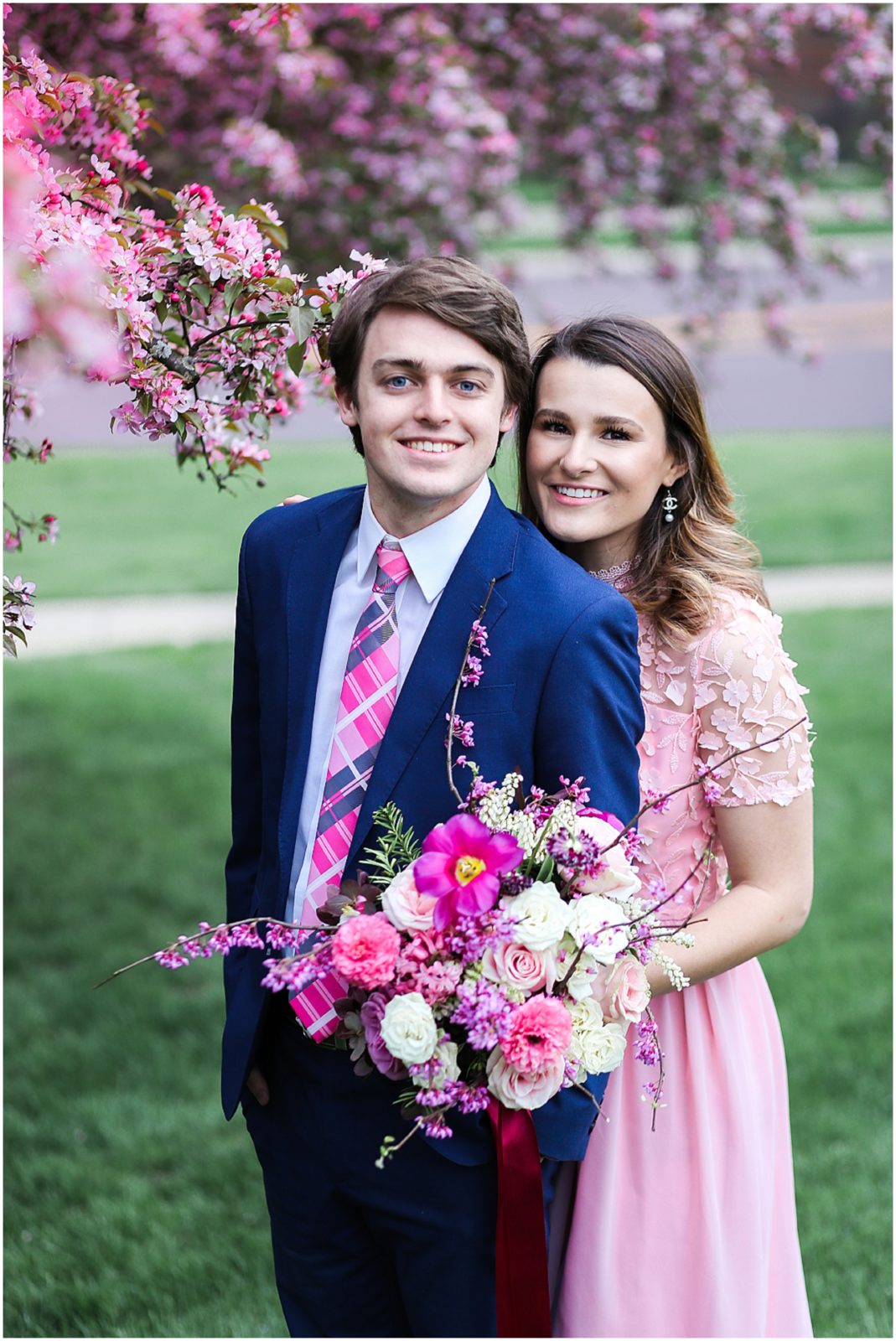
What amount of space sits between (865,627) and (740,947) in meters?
6.78

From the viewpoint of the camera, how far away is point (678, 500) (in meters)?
2.59

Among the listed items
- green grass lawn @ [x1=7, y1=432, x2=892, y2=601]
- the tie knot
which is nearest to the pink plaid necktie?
the tie knot

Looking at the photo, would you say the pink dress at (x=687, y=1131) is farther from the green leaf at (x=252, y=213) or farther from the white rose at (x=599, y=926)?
the green leaf at (x=252, y=213)

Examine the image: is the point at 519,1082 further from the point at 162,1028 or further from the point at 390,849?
the point at 162,1028

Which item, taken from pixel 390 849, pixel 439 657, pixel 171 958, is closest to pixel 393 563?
pixel 439 657

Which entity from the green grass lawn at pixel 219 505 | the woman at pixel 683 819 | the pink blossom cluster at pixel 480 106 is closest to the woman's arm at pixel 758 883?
the woman at pixel 683 819

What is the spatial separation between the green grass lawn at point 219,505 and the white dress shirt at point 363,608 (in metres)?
6.46

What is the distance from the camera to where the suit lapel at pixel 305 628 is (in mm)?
2250

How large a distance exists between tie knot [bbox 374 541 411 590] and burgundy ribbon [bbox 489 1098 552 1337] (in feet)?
2.70

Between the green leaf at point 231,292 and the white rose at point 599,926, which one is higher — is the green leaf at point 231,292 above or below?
above

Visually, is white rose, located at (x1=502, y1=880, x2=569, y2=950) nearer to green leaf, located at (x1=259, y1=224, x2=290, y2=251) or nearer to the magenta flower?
the magenta flower

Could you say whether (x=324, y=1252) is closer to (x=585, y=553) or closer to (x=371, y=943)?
(x=371, y=943)

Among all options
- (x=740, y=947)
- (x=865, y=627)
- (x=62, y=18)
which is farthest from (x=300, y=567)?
(x=865, y=627)

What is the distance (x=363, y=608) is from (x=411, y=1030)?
2.51 ft
